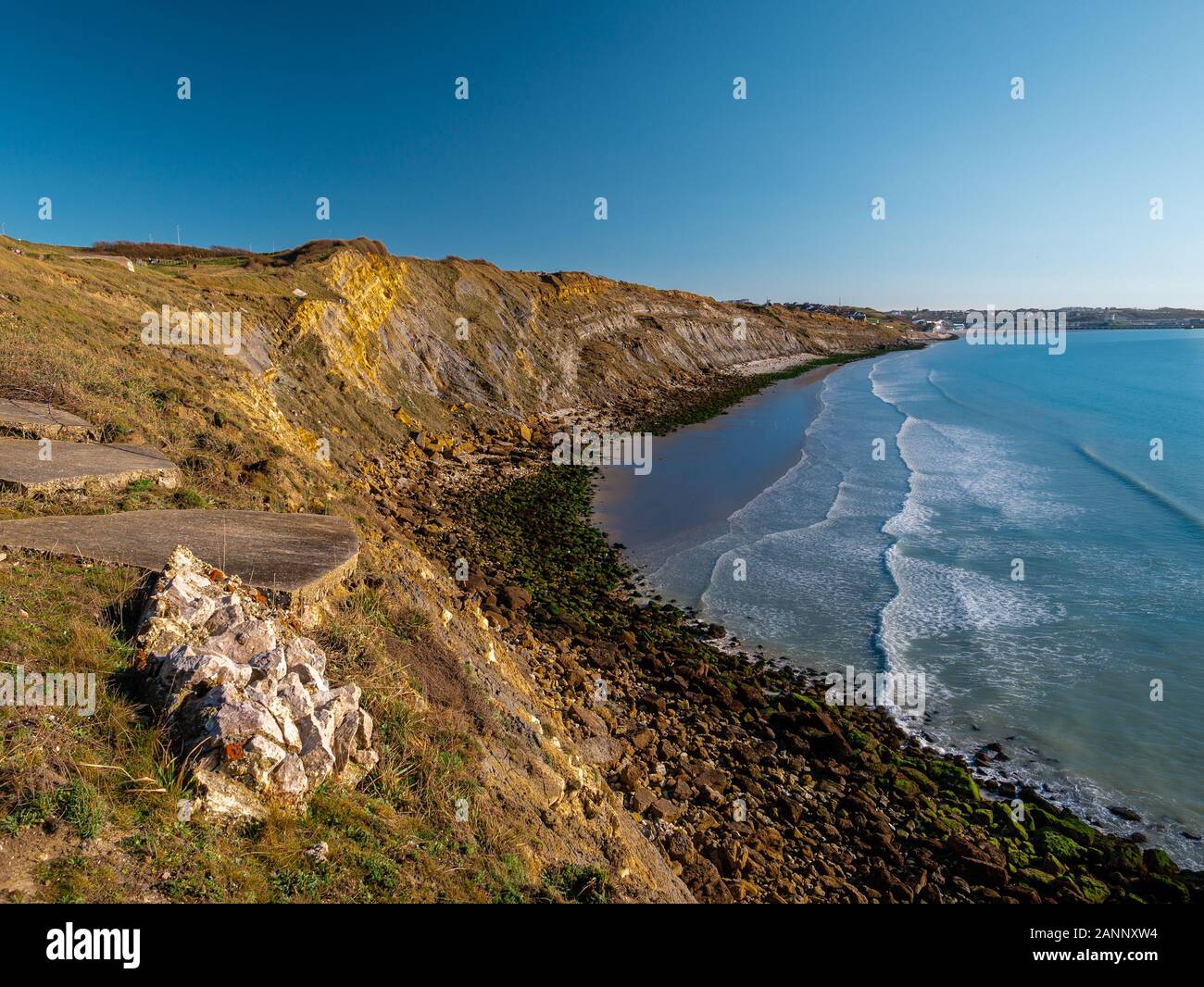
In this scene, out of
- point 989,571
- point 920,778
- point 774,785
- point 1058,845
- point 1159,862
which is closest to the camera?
point 1159,862

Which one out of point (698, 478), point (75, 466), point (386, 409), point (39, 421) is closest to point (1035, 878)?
point (75, 466)

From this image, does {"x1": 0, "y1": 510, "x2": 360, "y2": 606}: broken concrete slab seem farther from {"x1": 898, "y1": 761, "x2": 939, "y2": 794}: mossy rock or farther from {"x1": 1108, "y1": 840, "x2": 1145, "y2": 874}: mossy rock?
{"x1": 1108, "y1": 840, "x2": 1145, "y2": 874}: mossy rock

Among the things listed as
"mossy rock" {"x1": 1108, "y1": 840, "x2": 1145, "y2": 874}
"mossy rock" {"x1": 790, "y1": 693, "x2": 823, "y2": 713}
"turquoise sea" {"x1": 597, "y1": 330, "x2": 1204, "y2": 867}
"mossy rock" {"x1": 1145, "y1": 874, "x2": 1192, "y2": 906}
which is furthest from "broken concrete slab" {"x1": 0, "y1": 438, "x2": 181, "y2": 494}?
"mossy rock" {"x1": 1145, "y1": 874, "x2": 1192, "y2": 906}

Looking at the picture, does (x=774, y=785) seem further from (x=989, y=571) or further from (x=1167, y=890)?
(x=989, y=571)

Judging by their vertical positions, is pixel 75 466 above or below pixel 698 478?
above

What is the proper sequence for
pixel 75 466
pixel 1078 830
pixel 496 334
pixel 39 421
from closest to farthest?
pixel 75 466 < pixel 1078 830 < pixel 39 421 < pixel 496 334

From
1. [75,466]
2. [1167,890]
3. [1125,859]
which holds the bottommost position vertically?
[1167,890]

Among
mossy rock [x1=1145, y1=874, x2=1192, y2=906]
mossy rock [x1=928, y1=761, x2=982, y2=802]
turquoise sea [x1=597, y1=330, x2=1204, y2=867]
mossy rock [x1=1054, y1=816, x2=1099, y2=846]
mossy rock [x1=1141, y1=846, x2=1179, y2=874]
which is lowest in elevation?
mossy rock [x1=1145, y1=874, x2=1192, y2=906]
